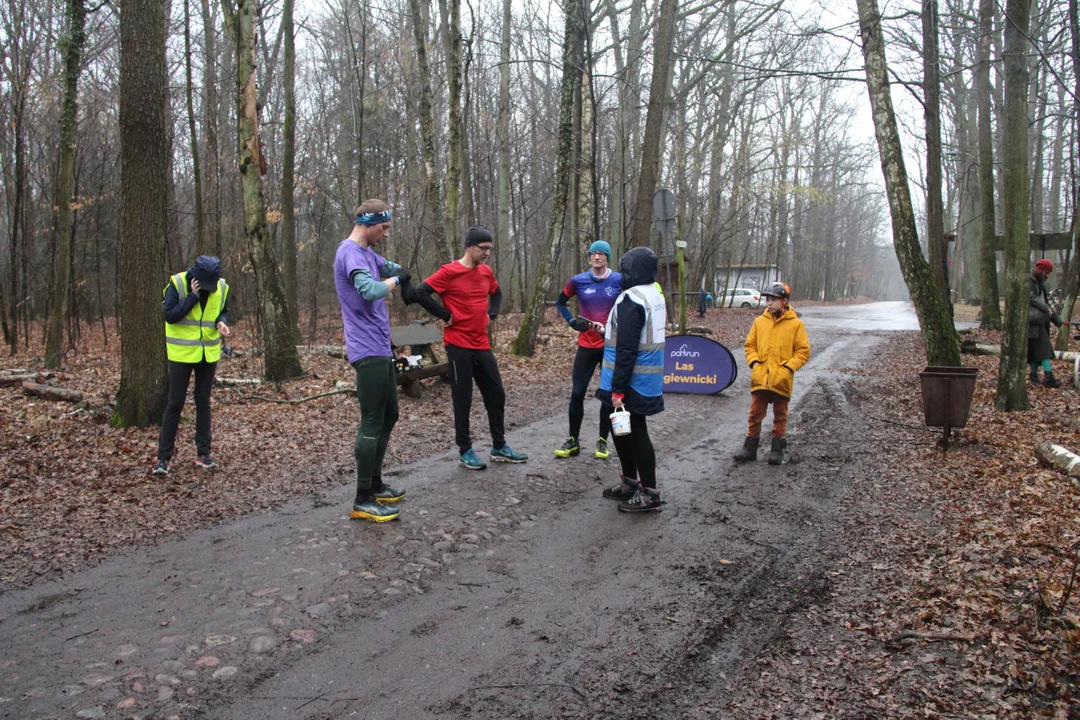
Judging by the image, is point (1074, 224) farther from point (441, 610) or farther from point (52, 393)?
point (52, 393)

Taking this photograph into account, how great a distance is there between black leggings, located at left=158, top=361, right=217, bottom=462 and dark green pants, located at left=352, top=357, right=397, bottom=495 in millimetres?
2058

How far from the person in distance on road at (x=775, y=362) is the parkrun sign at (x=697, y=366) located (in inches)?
141

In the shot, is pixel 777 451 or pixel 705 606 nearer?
pixel 705 606

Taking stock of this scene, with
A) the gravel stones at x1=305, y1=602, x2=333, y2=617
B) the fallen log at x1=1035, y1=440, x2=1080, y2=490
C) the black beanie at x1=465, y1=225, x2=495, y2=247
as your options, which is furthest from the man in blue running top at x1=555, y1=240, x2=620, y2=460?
the fallen log at x1=1035, y1=440, x2=1080, y2=490

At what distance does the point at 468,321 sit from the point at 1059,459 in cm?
536

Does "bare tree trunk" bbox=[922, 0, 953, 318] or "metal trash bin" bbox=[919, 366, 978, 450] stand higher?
"bare tree trunk" bbox=[922, 0, 953, 318]

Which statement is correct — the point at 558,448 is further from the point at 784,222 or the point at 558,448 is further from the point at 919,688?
the point at 784,222

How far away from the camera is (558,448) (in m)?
7.71

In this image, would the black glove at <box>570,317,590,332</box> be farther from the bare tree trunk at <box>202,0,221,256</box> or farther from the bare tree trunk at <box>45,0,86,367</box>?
the bare tree trunk at <box>202,0,221,256</box>

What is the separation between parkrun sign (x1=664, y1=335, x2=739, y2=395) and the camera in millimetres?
10945

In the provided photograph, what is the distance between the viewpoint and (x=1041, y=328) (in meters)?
10.8

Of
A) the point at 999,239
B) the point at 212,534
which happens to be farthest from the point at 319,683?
the point at 999,239

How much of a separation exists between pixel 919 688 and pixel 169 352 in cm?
605

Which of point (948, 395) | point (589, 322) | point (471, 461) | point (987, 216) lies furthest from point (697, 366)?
point (987, 216)
